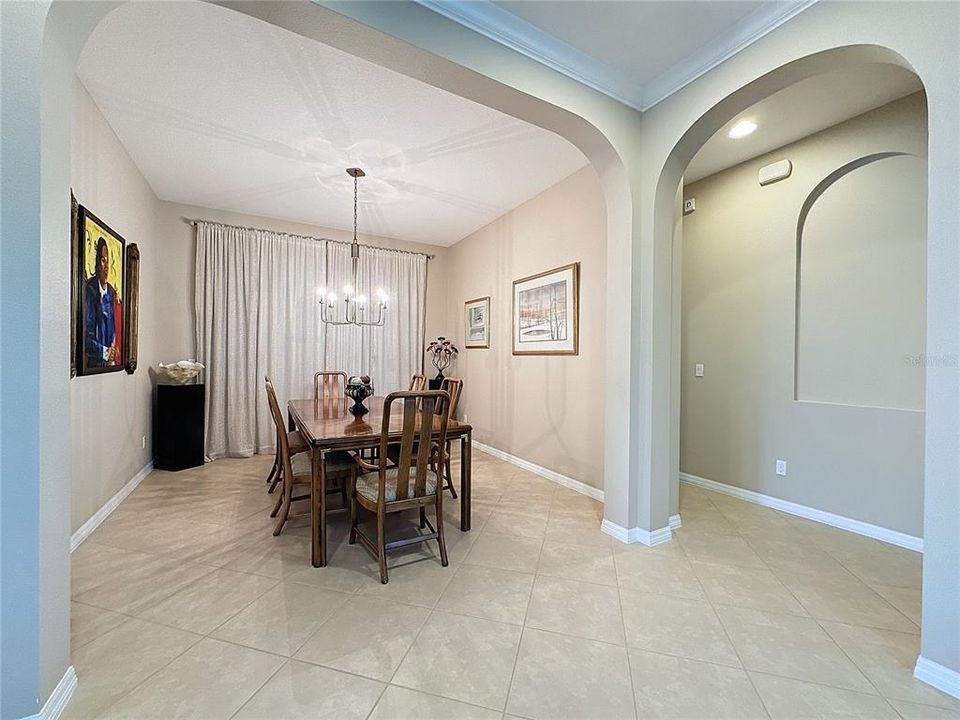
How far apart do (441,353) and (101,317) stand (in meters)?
3.48

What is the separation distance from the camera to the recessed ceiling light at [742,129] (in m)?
2.64

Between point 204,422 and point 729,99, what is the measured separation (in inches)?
198

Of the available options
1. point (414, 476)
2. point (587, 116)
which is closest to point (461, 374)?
point (414, 476)

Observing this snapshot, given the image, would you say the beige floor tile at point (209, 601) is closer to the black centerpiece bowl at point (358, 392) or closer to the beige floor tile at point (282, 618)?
the beige floor tile at point (282, 618)

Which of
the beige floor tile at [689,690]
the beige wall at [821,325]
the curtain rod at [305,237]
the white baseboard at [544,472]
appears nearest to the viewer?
the beige floor tile at [689,690]

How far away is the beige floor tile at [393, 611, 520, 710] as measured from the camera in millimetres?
1354

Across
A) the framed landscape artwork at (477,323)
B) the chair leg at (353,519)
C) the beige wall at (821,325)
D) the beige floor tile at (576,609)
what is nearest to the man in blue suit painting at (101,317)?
the chair leg at (353,519)

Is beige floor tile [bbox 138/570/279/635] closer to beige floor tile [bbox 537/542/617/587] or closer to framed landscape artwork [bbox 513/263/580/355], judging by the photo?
beige floor tile [bbox 537/542/617/587]

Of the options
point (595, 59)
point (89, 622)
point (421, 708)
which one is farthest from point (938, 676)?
point (89, 622)

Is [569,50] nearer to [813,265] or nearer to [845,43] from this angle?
[845,43]

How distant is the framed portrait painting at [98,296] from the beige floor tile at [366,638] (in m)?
2.13

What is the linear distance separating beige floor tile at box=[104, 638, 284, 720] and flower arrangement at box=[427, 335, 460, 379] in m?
3.90

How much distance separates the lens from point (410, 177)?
3.53m

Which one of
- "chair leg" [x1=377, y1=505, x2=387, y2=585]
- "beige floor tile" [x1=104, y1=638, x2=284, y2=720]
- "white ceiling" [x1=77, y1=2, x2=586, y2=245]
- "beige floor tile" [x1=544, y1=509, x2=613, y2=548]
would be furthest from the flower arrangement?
"beige floor tile" [x1=104, y1=638, x2=284, y2=720]
